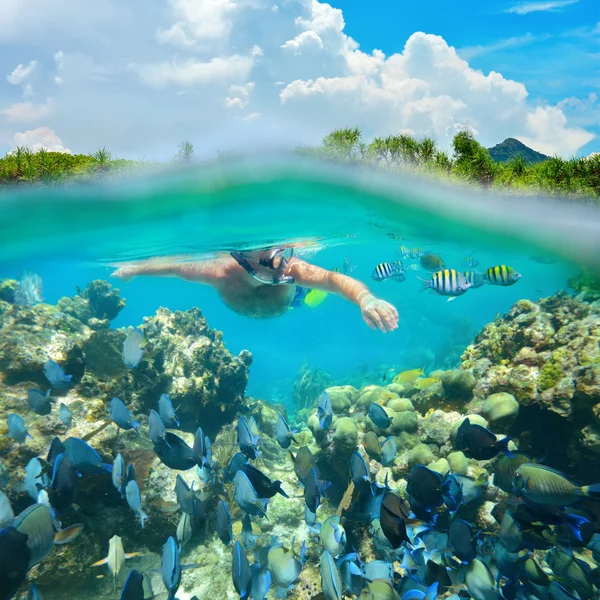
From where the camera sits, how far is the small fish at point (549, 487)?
358 cm

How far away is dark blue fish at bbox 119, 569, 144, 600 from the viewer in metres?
3.37

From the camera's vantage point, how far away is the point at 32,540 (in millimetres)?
3256

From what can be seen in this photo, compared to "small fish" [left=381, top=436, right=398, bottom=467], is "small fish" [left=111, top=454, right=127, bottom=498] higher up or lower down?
higher up

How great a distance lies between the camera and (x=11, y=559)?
3002 mm

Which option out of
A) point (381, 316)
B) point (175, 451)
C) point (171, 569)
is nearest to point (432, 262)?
point (381, 316)

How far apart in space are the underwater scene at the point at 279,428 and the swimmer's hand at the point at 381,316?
50 mm

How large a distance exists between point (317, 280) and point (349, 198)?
18.2ft

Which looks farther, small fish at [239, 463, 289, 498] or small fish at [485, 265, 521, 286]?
small fish at [485, 265, 521, 286]

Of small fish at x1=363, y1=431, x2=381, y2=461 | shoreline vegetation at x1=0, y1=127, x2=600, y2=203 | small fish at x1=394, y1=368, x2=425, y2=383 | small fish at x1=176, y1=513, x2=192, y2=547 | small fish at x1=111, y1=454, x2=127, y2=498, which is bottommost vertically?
small fish at x1=394, y1=368, x2=425, y2=383

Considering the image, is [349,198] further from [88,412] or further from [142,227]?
[88,412]

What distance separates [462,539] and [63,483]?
4.35 meters

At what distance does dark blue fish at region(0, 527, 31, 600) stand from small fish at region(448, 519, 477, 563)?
13.4 feet

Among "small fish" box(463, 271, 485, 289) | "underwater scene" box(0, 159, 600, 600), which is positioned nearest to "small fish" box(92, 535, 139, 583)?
"underwater scene" box(0, 159, 600, 600)

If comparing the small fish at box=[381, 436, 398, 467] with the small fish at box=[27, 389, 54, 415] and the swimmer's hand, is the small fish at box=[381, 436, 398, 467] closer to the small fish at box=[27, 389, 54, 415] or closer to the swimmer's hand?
the swimmer's hand
